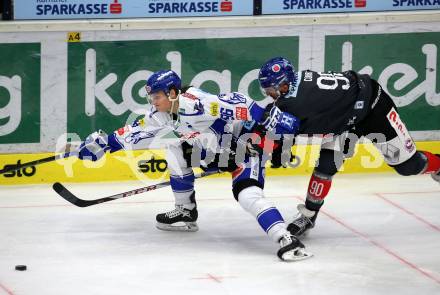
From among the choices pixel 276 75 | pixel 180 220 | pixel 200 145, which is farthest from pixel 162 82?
pixel 180 220

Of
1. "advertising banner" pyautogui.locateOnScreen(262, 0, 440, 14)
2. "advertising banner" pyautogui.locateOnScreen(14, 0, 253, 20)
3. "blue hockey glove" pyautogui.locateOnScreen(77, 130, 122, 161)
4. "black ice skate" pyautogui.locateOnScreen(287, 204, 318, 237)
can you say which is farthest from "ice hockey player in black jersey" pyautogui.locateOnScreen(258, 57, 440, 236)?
"advertising banner" pyautogui.locateOnScreen(14, 0, 253, 20)

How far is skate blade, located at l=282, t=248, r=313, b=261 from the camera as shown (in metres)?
7.04

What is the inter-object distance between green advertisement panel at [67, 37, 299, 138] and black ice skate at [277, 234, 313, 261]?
258 cm

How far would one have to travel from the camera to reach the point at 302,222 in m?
7.67

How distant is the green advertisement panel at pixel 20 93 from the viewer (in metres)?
9.05

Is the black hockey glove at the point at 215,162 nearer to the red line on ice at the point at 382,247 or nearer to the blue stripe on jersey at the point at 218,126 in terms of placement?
the blue stripe on jersey at the point at 218,126

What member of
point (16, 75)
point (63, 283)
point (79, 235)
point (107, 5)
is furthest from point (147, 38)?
point (63, 283)

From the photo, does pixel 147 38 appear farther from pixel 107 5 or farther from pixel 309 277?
pixel 309 277

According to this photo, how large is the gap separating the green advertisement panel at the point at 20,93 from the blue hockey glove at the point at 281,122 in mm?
2738

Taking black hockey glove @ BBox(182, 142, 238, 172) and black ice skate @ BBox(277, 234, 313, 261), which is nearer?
black ice skate @ BBox(277, 234, 313, 261)

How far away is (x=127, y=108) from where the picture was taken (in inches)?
367

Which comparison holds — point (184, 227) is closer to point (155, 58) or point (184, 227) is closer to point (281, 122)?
point (281, 122)

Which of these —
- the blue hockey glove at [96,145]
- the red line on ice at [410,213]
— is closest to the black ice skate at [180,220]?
the blue hockey glove at [96,145]

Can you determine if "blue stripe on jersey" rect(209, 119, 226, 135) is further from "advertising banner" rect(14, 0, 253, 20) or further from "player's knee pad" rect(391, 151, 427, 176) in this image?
"advertising banner" rect(14, 0, 253, 20)
